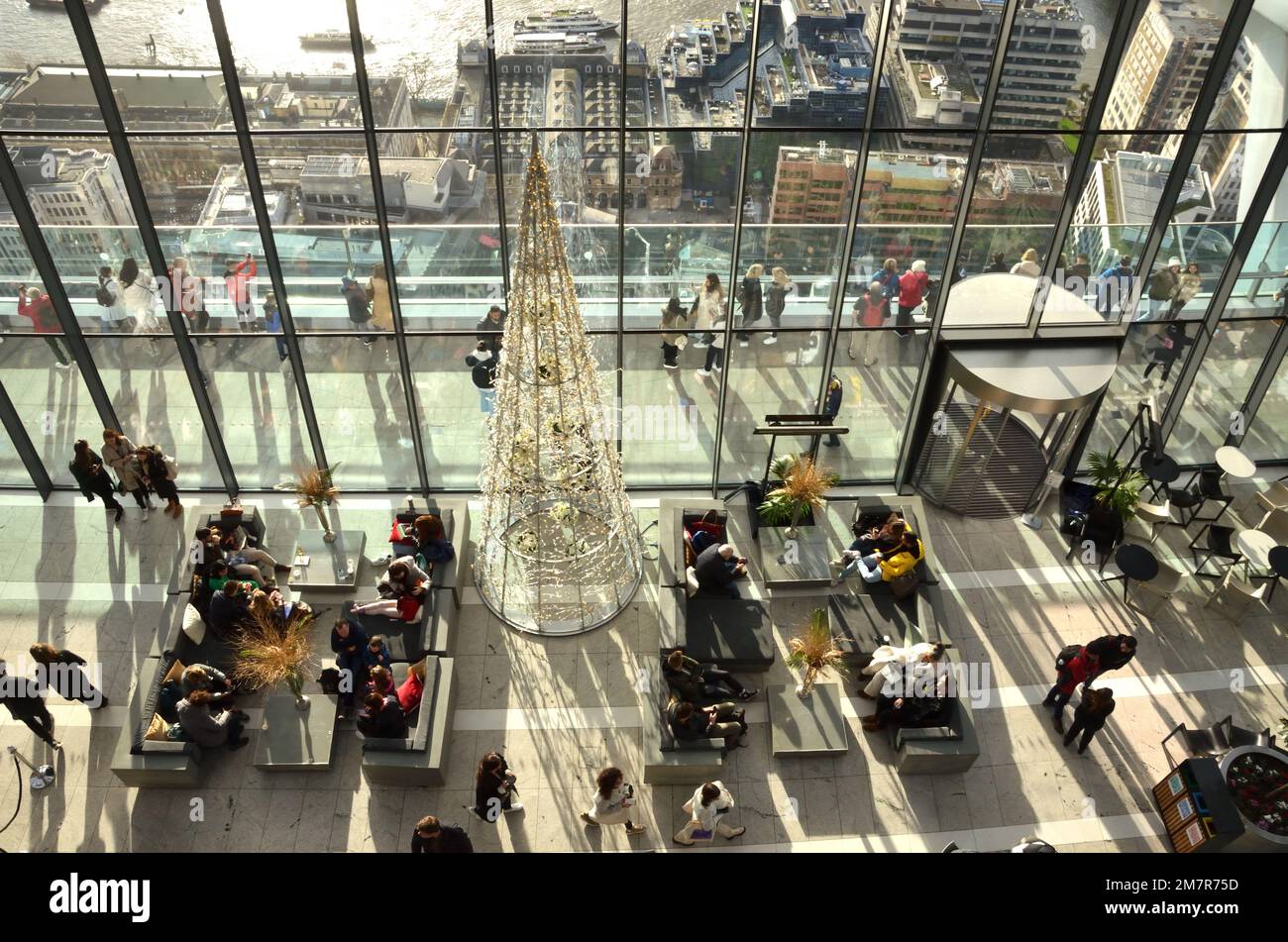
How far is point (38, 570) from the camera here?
13930 millimetres

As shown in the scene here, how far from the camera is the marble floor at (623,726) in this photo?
1141 centimetres

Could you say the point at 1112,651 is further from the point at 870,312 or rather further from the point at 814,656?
the point at 870,312

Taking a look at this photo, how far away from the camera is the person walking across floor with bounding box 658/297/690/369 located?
13.6 metres

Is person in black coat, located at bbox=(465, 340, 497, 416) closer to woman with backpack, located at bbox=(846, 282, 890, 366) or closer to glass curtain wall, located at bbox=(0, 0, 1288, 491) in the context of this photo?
glass curtain wall, located at bbox=(0, 0, 1288, 491)

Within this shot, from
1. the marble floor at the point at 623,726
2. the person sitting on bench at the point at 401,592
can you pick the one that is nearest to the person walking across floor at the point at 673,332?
the marble floor at the point at 623,726

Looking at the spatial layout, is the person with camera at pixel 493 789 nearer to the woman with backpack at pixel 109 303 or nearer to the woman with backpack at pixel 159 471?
the woman with backpack at pixel 159 471

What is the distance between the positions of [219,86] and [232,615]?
620 cm

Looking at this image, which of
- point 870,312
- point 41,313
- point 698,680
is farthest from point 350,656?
point 870,312

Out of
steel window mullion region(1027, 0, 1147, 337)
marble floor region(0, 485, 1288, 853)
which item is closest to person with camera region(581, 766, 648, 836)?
marble floor region(0, 485, 1288, 853)

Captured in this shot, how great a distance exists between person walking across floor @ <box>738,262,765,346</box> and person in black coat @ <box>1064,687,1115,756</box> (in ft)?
20.7

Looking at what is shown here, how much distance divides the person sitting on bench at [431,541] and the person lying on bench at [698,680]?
3.28 m

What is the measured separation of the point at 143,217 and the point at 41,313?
2359mm
